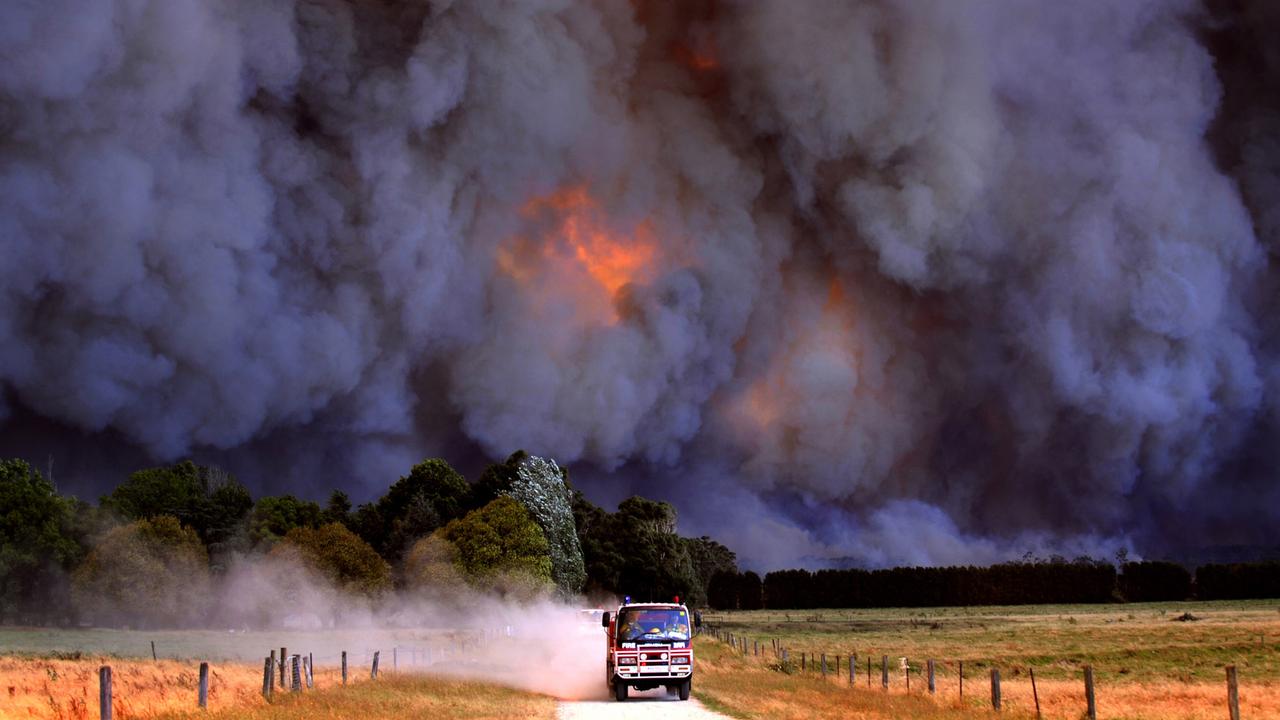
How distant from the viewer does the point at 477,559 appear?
380 ft

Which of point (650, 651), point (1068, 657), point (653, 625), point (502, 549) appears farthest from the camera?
point (502, 549)

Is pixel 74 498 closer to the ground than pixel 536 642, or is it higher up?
higher up

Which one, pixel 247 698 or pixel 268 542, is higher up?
pixel 268 542

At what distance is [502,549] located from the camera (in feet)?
383

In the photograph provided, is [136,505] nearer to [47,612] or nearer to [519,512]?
[47,612]

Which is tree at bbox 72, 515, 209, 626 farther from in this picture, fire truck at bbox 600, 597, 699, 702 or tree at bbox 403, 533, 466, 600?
fire truck at bbox 600, 597, 699, 702

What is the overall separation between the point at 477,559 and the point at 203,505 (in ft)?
176

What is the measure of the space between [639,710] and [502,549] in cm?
8208

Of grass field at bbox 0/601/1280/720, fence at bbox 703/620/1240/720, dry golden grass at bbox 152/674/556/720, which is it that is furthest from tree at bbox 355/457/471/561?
dry golden grass at bbox 152/674/556/720

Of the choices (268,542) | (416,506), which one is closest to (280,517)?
(268,542)

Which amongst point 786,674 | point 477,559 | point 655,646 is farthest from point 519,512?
point 655,646

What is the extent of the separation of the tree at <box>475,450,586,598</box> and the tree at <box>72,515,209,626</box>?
114 feet

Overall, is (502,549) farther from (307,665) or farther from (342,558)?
(307,665)

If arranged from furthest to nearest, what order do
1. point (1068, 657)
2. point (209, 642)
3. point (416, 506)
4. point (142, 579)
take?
point (416, 506) < point (142, 579) < point (209, 642) < point (1068, 657)
